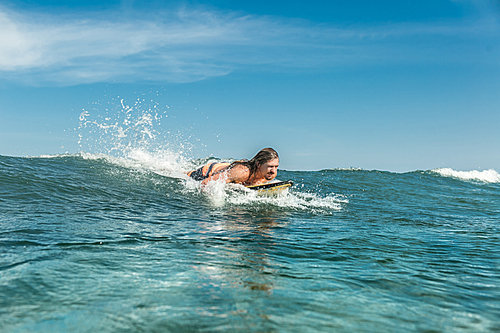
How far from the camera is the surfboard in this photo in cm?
823

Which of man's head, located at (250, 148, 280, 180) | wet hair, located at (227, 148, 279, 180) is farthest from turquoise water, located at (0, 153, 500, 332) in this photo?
wet hair, located at (227, 148, 279, 180)

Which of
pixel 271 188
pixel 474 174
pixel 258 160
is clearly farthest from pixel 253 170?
pixel 474 174

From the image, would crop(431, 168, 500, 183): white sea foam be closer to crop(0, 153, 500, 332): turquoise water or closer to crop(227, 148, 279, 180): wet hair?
crop(0, 153, 500, 332): turquoise water

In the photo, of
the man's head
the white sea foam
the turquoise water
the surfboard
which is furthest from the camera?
the white sea foam

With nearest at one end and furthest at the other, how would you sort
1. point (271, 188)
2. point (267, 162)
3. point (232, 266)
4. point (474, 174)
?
point (232, 266) < point (267, 162) < point (271, 188) < point (474, 174)

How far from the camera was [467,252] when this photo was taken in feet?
15.1

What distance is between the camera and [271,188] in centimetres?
827

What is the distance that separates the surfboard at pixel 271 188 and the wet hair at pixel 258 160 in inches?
17.7

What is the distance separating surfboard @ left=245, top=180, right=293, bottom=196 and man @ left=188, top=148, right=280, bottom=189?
10.8 inches

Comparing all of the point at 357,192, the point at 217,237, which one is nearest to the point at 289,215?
the point at 217,237

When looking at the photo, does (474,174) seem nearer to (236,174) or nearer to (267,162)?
(267,162)

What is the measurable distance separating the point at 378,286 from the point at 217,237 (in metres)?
2.27

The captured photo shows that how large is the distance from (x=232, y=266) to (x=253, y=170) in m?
5.20

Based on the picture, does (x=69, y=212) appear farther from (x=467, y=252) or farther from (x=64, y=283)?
(x=467, y=252)
